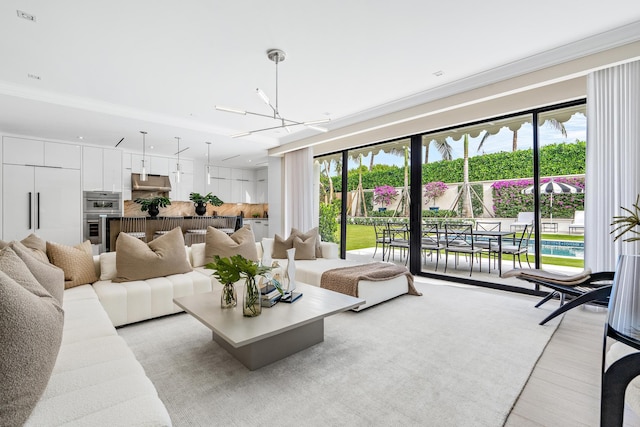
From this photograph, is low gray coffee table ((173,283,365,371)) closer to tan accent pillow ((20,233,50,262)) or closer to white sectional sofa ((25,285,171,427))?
white sectional sofa ((25,285,171,427))

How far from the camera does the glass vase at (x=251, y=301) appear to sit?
6.88ft

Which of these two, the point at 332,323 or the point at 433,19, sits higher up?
the point at 433,19

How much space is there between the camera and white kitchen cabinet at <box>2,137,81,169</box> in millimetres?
5566

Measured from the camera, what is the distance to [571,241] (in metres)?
3.92

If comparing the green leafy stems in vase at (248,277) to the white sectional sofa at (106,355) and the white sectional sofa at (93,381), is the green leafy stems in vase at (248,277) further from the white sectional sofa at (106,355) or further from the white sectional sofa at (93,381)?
the white sectional sofa at (93,381)

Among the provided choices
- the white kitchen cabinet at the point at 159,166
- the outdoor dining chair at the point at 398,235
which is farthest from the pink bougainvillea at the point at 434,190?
the white kitchen cabinet at the point at 159,166

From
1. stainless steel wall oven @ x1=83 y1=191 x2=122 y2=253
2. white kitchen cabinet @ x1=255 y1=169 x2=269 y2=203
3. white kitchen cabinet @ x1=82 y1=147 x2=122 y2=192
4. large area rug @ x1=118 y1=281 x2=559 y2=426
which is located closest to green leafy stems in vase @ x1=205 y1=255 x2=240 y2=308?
large area rug @ x1=118 y1=281 x2=559 y2=426

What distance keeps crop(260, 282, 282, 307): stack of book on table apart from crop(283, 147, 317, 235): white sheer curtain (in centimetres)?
421

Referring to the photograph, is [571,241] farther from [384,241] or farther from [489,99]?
[384,241]

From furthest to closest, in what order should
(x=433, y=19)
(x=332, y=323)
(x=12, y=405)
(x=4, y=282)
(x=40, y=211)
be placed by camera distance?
(x=40, y=211), (x=332, y=323), (x=433, y=19), (x=4, y=282), (x=12, y=405)

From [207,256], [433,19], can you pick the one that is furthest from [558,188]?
[207,256]

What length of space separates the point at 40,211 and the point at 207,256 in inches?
176

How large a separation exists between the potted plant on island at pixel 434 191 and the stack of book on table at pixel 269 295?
3.55m

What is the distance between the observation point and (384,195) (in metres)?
5.79
